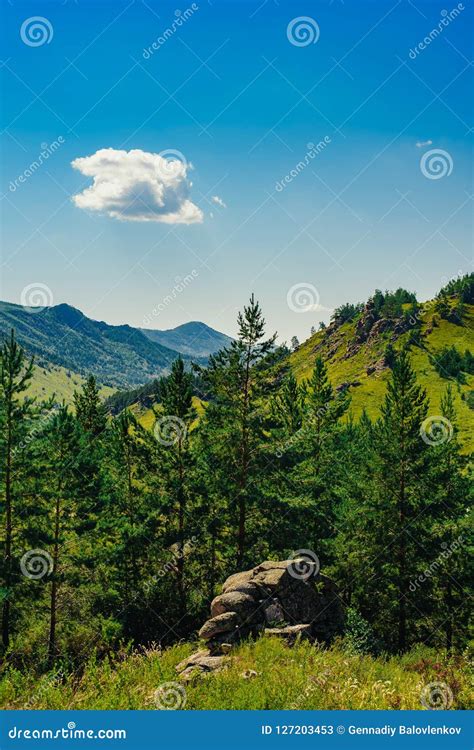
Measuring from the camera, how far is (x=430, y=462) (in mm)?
28234

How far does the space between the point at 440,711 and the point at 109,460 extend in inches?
1075

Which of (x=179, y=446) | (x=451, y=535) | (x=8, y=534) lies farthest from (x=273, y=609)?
(x=8, y=534)

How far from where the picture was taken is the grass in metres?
10.4

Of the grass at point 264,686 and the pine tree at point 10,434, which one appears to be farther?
the pine tree at point 10,434

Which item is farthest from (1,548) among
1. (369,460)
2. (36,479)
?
(369,460)

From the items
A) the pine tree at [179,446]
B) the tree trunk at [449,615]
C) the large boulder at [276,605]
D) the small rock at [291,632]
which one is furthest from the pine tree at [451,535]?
the pine tree at [179,446]

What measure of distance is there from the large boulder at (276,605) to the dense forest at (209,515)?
6.22 meters

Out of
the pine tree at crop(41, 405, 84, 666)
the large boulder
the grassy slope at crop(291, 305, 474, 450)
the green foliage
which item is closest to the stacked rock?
the large boulder

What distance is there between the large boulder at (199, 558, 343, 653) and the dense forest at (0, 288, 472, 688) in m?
6.22

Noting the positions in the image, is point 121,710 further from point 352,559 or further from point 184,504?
point 352,559

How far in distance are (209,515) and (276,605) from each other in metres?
9.73

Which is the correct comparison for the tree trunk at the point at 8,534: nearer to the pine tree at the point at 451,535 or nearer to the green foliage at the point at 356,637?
the green foliage at the point at 356,637

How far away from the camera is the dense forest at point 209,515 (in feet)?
83.4

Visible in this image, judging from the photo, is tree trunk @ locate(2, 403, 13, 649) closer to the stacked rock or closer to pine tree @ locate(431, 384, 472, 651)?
the stacked rock
